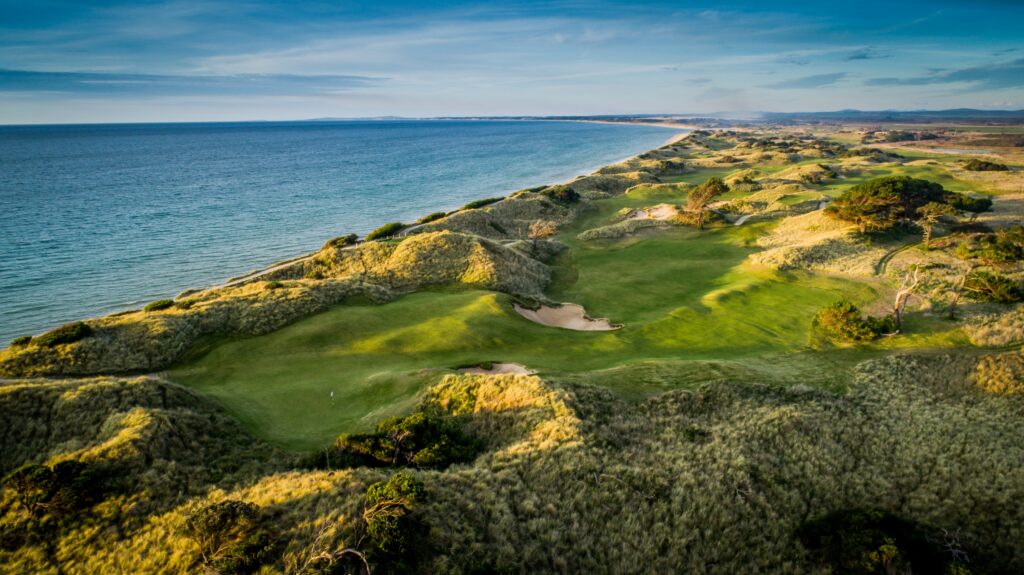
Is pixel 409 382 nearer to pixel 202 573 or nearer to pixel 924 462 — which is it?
pixel 202 573

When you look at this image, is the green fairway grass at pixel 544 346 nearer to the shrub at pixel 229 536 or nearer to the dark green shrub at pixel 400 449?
the dark green shrub at pixel 400 449

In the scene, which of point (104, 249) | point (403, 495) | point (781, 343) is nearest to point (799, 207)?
point (781, 343)

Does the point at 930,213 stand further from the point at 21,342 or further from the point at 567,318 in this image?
the point at 21,342

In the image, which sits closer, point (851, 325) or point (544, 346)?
point (544, 346)

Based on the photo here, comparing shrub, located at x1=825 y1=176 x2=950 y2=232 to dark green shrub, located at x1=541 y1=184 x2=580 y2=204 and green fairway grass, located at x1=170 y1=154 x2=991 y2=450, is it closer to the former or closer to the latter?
green fairway grass, located at x1=170 y1=154 x2=991 y2=450

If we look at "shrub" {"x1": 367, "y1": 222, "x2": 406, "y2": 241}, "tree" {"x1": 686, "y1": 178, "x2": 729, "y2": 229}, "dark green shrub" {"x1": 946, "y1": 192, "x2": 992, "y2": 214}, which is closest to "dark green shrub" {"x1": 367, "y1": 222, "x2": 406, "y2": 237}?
"shrub" {"x1": 367, "y1": 222, "x2": 406, "y2": 241}

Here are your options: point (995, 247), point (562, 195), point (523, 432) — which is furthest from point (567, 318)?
point (562, 195)
